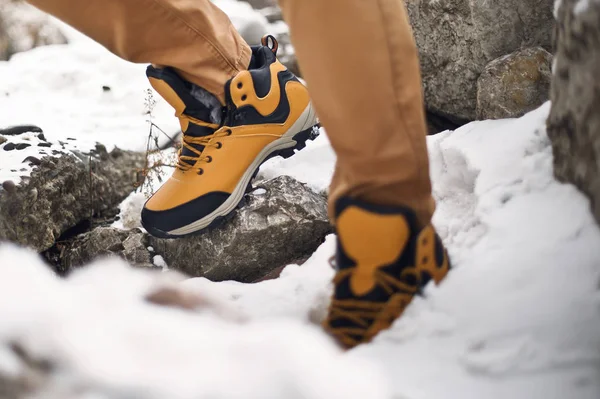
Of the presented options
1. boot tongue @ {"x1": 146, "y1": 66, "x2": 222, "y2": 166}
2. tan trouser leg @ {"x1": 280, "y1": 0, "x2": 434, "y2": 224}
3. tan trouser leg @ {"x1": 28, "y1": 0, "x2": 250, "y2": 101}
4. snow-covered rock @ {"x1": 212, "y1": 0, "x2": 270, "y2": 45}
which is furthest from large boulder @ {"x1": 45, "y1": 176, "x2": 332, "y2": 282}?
snow-covered rock @ {"x1": 212, "y1": 0, "x2": 270, "y2": 45}

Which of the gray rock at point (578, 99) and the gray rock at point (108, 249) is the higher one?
the gray rock at point (578, 99)

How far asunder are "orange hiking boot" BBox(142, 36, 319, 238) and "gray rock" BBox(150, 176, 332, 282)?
3.3 inches

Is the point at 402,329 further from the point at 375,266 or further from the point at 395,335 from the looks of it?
the point at 375,266

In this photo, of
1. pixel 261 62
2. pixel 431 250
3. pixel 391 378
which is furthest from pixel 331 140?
pixel 261 62

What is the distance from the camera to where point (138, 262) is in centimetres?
191

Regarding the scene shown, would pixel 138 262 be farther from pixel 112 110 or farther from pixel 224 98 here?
pixel 112 110

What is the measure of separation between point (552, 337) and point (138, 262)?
4.80 feet

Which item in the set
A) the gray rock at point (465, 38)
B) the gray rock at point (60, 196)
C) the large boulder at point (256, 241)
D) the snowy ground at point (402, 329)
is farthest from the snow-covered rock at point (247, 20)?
the snowy ground at point (402, 329)

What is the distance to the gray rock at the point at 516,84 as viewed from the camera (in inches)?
68.1

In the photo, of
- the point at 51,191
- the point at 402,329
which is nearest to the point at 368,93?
the point at 402,329

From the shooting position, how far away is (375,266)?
3.34 feet

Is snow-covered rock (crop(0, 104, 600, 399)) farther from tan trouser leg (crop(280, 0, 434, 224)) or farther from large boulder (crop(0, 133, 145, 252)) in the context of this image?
large boulder (crop(0, 133, 145, 252))

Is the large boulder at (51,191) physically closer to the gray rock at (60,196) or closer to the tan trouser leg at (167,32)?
the gray rock at (60,196)

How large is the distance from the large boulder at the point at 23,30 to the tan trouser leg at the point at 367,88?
4.62 metres
